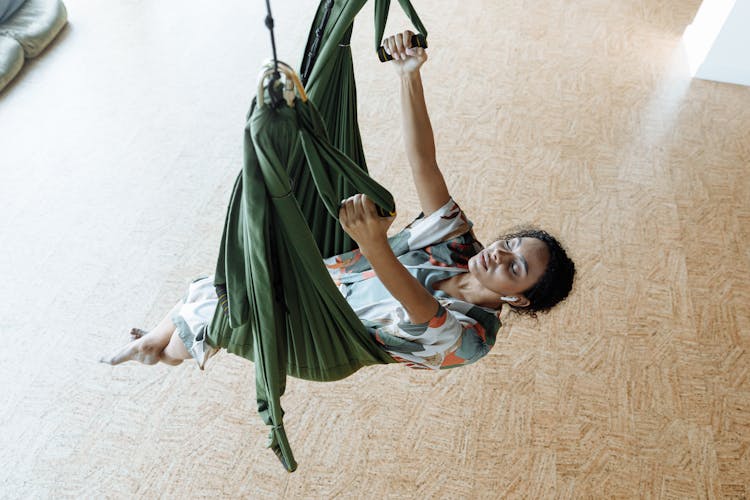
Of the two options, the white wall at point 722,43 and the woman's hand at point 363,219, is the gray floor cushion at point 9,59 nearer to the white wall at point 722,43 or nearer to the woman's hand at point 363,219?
the woman's hand at point 363,219

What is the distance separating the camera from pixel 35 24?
2.96 meters

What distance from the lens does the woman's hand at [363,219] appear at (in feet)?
3.18

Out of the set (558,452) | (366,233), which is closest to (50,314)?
(366,233)

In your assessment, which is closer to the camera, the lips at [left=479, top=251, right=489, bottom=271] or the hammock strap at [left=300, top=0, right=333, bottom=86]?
the hammock strap at [left=300, top=0, right=333, bottom=86]

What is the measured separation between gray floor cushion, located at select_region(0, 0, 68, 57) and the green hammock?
7.60ft

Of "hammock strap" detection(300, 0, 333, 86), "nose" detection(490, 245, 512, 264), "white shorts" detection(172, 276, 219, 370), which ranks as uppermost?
"hammock strap" detection(300, 0, 333, 86)

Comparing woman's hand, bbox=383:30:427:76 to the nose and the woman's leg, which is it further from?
the woman's leg

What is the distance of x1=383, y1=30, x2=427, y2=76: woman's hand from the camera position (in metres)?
1.29

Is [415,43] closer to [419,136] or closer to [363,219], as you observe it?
[419,136]

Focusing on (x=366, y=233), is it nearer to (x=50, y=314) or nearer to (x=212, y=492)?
(x=212, y=492)

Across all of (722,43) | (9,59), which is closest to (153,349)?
(9,59)

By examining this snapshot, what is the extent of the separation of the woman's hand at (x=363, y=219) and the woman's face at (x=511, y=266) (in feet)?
1.49

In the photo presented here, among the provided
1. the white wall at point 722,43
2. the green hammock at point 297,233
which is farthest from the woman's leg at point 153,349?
the white wall at point 722,43

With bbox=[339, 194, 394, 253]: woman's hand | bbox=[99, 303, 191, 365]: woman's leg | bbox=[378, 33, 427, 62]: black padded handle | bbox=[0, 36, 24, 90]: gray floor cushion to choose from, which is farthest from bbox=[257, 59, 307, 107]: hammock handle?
bbox=[0, 36, 24, 90]: gray floor cushion
